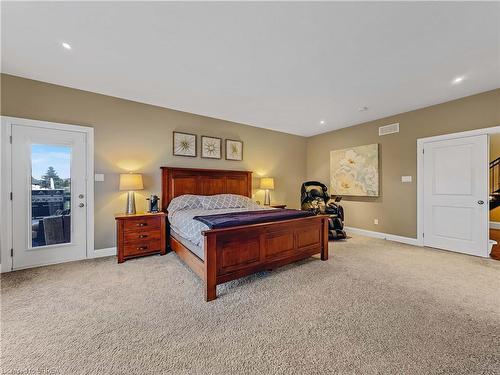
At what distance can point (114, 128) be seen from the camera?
363 cm

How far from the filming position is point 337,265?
3115 mm

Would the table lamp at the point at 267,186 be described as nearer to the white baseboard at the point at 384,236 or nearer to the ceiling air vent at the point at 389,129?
the white baseboard at the point at 384,236

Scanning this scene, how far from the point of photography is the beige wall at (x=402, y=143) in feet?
11.6

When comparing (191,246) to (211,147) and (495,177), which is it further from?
(495,177)

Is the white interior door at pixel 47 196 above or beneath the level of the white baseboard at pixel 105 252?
above

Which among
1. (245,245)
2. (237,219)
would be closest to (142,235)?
(237,219)

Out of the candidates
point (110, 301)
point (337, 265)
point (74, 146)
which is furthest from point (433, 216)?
point (74, 146)

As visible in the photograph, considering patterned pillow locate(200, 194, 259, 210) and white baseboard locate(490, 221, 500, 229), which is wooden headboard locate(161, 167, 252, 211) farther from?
white baseboard locate(490, 221, 500, 229)

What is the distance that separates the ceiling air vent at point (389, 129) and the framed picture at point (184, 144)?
13.5ft

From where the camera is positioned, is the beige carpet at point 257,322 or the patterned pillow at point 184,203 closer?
the beige carpet at point 257,322

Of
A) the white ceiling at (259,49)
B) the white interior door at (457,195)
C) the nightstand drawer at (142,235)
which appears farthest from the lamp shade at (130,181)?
the white interior door at (457,195)

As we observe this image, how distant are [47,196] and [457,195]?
263 inches

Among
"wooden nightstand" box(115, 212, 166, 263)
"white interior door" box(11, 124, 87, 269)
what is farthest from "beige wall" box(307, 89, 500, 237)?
"white interior door" box(11, 124, 87, 269)

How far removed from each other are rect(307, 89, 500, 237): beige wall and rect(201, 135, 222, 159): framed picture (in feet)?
10.1
